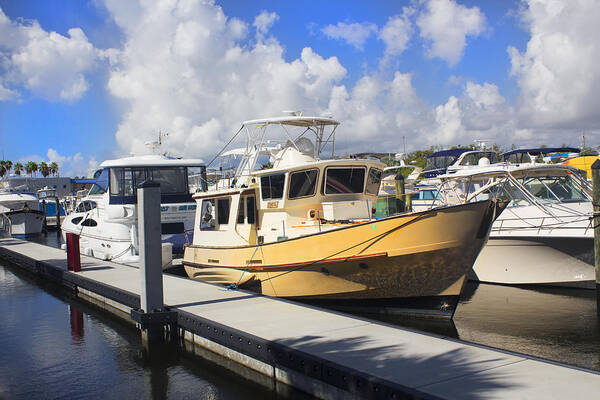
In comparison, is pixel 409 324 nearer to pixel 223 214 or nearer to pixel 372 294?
pixel 372 294

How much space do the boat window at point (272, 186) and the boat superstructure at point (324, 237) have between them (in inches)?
0.9

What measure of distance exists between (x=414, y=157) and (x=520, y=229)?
169 ft

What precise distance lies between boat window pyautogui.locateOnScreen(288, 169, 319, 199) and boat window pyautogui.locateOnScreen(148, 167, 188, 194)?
959 centimetres

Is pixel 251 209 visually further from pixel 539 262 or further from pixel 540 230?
pixel 539 262

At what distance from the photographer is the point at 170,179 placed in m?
20.2

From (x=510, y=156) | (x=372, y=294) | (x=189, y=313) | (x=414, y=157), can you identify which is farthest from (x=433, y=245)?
(x=414, y=157)

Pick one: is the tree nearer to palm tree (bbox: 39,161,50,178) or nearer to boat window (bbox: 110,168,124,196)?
palm tree (bbox: 39,161,50,178)

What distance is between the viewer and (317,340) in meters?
7.10

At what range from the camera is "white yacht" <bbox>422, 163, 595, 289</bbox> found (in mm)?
13820

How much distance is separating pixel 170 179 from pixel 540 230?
43.1 feet

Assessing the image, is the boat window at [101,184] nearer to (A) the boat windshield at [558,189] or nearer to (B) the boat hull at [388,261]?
(B) the boat hull at [388,261]

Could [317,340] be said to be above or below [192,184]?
below

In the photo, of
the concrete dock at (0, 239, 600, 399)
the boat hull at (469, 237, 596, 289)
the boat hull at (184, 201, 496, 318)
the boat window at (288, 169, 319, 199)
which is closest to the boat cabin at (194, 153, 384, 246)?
the boat window at (288, 169, 319, 199)

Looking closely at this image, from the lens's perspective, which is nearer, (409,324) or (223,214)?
(409,324)
